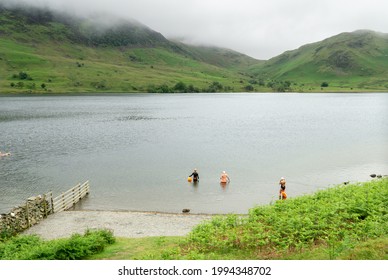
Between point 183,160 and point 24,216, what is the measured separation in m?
38.9

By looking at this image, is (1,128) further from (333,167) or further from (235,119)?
(333,167)

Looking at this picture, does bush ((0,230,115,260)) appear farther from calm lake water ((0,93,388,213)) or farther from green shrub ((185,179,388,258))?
calm lake water ((0,93,388,213))

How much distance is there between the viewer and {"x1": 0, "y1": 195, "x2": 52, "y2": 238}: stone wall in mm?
31156

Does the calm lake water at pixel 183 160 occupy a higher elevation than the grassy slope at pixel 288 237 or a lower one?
lower

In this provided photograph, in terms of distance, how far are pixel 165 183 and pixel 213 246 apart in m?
34.6

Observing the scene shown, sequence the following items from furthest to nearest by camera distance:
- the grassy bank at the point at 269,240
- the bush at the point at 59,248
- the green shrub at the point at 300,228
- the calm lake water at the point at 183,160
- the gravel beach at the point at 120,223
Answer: the calm lake water at the point at 183,160
the gravel beach at the point at 120,223
the bush at the point at 59,248
the green shrub at the point at 300,228
the grassy bank at the point at 269,240

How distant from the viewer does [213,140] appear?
9344cm

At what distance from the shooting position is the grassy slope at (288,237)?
17.3m

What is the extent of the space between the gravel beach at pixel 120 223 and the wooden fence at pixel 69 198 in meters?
1.88

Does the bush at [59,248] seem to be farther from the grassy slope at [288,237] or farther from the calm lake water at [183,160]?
the calm lake water at [183,160]

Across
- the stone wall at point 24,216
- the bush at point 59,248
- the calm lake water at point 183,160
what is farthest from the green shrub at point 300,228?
the stone wall at point 24,216

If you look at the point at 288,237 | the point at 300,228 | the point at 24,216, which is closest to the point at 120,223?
the point at 24,216

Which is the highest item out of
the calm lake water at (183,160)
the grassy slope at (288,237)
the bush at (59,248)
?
the grassy slope at (288,237)

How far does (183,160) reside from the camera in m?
70.0
